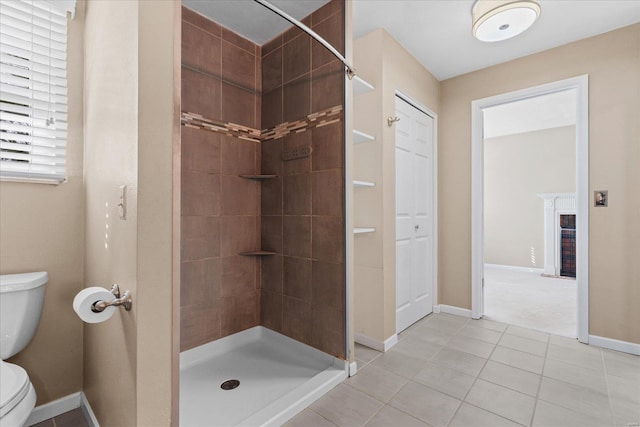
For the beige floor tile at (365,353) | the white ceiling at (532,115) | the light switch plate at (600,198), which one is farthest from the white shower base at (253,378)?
the white ceiling at (532,115)

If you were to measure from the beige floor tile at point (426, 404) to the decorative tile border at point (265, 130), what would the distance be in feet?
5.81

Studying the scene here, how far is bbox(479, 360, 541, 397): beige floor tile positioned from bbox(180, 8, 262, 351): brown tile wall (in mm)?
1795

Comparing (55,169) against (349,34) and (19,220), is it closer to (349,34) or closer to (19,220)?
(19,220)

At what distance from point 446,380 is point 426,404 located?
0.32m

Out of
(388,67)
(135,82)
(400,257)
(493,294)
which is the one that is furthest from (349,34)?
(493,294)

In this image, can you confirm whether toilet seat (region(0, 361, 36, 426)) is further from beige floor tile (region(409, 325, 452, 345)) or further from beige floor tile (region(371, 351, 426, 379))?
beige floor tile (region(409, 325, 452, 345))

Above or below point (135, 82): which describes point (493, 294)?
below

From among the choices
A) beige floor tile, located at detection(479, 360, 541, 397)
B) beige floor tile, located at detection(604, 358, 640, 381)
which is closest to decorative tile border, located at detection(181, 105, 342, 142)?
beige floor tile, located at detection(479, 360, 541, 397)

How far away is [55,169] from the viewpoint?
5.08 ft

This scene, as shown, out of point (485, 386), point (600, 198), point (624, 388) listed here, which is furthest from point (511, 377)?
point (600, 198)

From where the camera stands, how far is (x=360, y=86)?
7.45 feet

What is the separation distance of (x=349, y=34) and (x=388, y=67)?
23.0 inches

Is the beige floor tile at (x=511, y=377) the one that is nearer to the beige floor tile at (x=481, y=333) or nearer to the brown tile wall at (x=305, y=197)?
the beige floor tile at (x=481, y=333)

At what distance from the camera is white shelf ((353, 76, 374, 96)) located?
2.17 m
